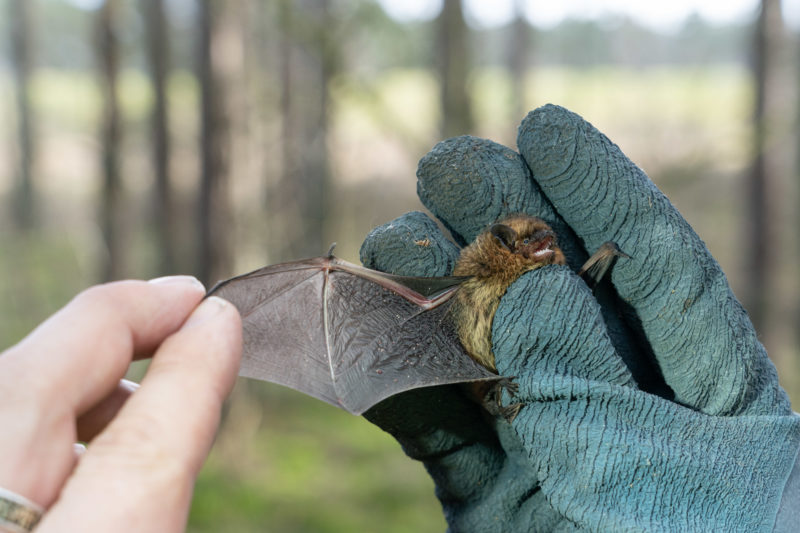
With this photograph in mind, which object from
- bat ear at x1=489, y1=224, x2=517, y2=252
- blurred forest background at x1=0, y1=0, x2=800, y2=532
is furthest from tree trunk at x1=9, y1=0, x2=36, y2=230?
bat ear at x1=489, y1=224, x2=517, y2=252

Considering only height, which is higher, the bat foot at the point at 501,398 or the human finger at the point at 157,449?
the human finger at the point at 157,449

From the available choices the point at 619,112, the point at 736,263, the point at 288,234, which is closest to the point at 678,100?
the point at 619,112

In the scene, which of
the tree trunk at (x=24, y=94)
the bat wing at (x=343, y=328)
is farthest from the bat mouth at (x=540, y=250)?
the tree trunk at (x=24, y=94)

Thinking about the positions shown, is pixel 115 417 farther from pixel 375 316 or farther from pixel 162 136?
pixel 162 136

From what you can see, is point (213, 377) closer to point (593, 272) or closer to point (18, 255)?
point (593, 272)

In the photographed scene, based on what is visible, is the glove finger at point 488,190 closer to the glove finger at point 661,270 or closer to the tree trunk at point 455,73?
the glove finger at point 661,270

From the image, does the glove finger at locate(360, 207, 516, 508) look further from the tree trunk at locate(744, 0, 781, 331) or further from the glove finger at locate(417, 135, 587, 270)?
the tree trunk at locate(744, 0, 781, 331)
